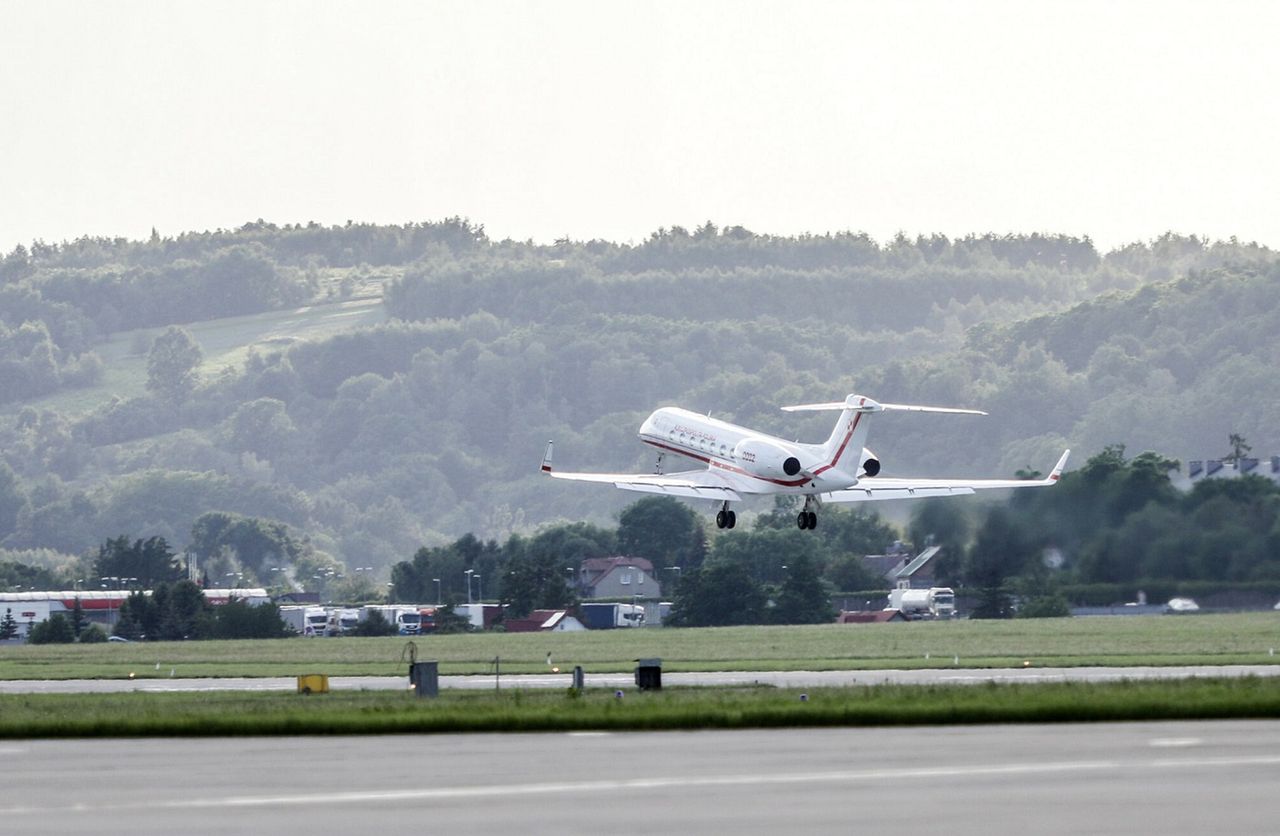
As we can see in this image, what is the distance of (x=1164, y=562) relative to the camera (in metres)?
116

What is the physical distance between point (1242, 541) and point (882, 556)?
61.6 metres

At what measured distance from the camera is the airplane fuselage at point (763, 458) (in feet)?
339

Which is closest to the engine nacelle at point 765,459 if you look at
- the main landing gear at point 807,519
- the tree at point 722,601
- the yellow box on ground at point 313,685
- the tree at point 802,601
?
the main landing gear at point 807,519

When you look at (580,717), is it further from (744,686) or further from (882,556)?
(882,556)

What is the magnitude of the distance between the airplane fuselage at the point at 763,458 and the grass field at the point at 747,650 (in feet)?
23.7

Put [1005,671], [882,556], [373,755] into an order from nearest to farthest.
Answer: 1. [373,755]
2. [1005,671]
3. [882,556]

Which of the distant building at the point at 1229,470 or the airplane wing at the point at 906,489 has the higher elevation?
the distant building at the point at 1229,470

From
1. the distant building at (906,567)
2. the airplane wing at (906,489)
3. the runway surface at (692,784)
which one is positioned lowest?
the runway surface at (692,784)

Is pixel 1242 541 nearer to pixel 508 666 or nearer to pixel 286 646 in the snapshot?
pixel 508 666

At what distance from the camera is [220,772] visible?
41469 mm

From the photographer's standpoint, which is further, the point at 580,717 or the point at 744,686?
the point at 744,686

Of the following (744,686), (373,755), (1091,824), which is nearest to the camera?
(1091,824)

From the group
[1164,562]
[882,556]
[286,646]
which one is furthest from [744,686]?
[882,556]

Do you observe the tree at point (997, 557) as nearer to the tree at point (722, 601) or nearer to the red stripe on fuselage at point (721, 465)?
the red stripe on fuselage at point (721, 465)
